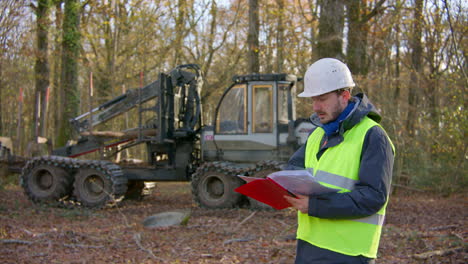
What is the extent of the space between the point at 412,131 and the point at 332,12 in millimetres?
6185

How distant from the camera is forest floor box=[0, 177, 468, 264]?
592 centimetres

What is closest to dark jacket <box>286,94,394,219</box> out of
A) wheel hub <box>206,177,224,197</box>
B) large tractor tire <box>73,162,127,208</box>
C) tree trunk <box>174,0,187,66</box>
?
wheel hub <box>206,177,224,197</box>

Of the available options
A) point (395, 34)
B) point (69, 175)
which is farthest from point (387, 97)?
point (69, 175)

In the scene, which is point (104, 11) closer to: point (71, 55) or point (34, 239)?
point (71, 55)

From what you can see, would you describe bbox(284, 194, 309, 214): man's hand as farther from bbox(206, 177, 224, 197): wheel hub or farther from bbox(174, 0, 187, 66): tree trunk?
bbox(174, 0, 187, 66): tree trunk

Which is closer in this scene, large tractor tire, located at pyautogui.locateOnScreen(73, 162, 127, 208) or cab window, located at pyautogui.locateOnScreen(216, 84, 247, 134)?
cab window, located at pyautogui.locateOnScreen(216, 84, 247, 134)

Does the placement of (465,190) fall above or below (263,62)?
below

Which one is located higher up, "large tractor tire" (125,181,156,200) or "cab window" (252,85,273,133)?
"cab window" (252,85,273,133)

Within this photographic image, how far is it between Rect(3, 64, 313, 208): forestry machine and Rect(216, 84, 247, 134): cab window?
2cm

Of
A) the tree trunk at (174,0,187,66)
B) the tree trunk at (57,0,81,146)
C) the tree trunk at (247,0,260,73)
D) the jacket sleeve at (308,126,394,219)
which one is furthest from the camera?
the tree trunk at (174,0,187,66)

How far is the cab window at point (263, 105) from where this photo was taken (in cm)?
1056

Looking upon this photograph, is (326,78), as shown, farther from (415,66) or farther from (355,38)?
(415,66)

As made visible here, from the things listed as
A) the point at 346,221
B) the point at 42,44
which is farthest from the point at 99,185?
the point at 346,221

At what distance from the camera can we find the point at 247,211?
10.1 m
